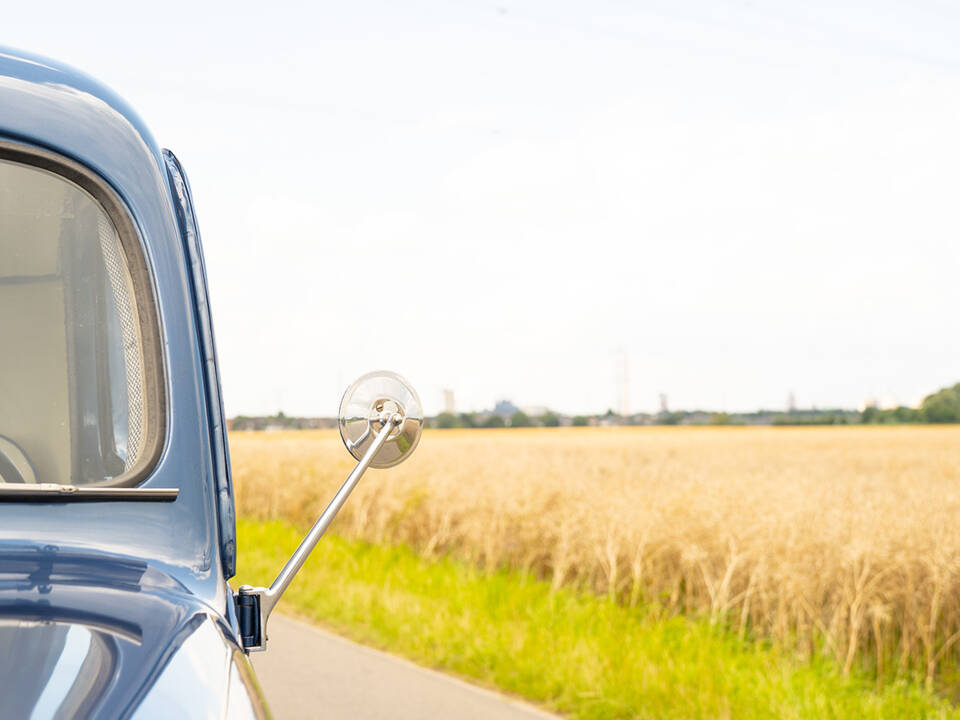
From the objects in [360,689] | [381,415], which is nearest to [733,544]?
[360,689]

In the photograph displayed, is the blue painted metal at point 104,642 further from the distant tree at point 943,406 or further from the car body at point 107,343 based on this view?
the distant tree at point 943,406

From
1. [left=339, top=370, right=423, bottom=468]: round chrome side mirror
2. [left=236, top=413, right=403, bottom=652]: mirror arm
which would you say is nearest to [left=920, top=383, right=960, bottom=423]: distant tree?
[left=339, top=370, right=423, bottom=468]: round chrome side mirror

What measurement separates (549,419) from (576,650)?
204ft

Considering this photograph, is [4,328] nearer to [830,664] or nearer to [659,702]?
[659,702]

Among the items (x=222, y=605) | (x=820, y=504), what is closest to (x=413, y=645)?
(x=820, y=504)

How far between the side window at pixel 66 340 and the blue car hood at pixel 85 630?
0.33 m

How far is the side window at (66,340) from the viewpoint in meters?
1.80

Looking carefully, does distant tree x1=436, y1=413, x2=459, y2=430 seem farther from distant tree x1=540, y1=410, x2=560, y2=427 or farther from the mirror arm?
the mirror arm

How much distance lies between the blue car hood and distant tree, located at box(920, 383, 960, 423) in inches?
2789

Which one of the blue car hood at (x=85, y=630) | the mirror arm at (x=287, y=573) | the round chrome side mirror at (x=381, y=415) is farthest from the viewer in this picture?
the round chrome side mirror at (x=381, y=415)

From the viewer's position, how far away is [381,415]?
1.80m

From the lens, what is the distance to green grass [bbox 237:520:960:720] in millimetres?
5133

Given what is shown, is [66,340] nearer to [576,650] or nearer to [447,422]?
[576,650]

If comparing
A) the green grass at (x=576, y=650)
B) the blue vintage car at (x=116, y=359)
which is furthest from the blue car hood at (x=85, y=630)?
the green grass at (x=576, y=650)
